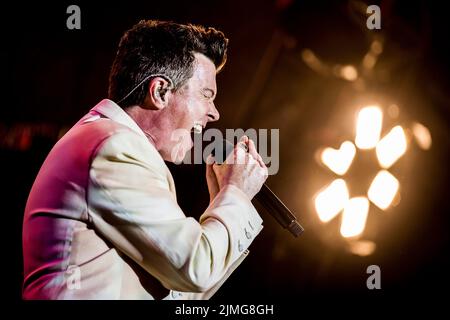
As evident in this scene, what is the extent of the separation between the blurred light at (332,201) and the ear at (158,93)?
1.81 metres

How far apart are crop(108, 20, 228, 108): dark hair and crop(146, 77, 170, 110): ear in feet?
0.07

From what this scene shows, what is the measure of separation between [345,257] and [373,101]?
102cm

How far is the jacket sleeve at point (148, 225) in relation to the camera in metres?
1.10

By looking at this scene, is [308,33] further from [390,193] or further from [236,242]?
[236,242]

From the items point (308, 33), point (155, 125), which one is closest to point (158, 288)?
point (155, 125)

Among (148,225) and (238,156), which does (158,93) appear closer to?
(238,156)

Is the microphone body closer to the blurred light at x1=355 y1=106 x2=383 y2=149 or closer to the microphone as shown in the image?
the microphone

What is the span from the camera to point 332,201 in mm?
3059

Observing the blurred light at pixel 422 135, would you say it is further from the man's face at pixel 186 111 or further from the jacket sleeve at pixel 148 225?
the jacket sleeve at pixel 148 225

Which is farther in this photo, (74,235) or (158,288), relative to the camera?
(158,288)
